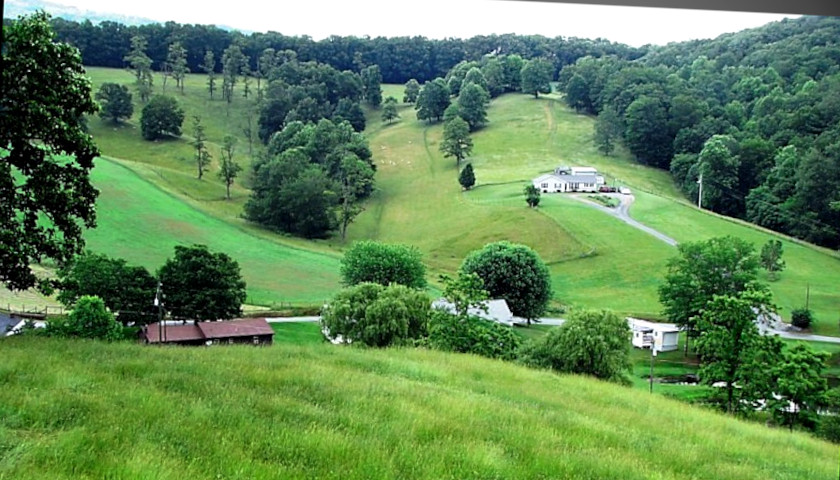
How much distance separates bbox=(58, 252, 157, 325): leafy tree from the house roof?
0.46 m

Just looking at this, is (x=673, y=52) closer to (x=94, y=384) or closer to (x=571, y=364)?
(x=571, y=364)

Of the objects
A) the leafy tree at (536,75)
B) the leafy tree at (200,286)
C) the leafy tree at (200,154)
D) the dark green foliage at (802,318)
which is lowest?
the dark green foliage at (802,318)

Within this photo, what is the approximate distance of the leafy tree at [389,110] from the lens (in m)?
36.0

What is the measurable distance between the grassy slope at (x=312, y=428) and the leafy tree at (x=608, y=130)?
90.1 ft

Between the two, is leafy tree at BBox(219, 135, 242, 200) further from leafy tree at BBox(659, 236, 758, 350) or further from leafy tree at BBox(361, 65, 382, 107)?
leafy tree at BBox(659, 236, 758, 350)

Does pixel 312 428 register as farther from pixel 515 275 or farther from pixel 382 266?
pixel 515 275

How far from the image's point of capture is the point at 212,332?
10766 millimetres

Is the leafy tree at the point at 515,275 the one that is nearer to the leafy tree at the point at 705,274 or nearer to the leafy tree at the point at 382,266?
the leafy tree at the point at 382,266

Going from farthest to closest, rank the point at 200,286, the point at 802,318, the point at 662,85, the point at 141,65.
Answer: the point at 662,85
the point at 141,65
the point at 802,318
the point at 200,286

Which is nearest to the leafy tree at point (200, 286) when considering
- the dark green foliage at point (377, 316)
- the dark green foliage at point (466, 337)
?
the dark green foliage at point (377, 316)

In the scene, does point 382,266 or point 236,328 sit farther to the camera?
point 382,266

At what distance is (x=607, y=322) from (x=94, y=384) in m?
7.44

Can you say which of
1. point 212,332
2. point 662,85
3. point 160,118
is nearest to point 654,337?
point 212,332

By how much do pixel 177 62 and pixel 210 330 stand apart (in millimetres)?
24289
